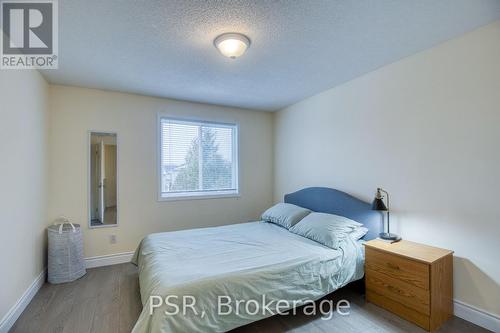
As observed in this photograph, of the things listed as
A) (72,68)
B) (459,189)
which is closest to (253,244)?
(459,189)

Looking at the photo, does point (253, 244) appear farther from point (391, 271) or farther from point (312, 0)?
point (312, 0)

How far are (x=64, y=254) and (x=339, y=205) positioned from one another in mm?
3360

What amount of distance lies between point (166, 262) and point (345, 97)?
2838mm

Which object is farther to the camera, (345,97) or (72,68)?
(345,97)

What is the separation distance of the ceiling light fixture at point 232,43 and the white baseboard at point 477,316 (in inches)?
115

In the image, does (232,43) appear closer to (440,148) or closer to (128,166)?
(440,148)

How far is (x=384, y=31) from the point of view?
1.99 meters

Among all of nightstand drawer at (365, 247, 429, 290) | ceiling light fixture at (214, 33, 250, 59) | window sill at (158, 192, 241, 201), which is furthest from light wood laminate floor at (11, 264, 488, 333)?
ceiling light fixture at (214, 33, 250, 59)

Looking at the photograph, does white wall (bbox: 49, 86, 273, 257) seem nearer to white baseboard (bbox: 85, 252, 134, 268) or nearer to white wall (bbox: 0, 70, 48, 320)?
white baseboard (bbox: 85, 252, 134, 268)

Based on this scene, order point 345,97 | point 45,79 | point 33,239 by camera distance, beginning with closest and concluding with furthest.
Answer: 1. point 33,239
2. point 45,79
3. point 345,97

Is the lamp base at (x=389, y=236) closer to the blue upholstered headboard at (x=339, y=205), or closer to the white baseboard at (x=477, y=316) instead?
the blue upholstered headboard at (x=339, y=205)

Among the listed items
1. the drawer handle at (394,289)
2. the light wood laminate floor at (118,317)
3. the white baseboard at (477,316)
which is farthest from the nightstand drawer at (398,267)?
the white baseboard at (477,316)

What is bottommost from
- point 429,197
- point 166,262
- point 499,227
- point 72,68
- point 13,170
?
point 166,262

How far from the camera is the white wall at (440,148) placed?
6.34ft
